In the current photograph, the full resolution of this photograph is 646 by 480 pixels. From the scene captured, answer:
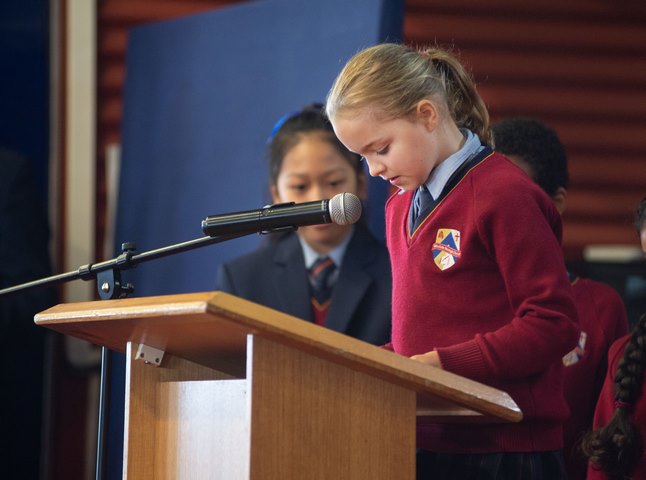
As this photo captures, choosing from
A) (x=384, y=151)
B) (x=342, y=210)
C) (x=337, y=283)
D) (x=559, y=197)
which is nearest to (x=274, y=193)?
(x=337, y=283)

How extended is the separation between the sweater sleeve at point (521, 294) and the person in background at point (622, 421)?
0.40 m

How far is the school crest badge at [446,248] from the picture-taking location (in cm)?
184

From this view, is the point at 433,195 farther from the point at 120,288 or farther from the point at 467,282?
the point at 120,288

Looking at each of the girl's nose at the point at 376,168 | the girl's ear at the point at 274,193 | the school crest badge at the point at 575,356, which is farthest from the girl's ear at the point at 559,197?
the girl's ear at the point at 274,193

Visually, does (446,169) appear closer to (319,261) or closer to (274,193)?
(319,261)

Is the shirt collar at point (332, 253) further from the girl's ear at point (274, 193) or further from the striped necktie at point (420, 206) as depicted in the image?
the striped necktie at point (420, 206)

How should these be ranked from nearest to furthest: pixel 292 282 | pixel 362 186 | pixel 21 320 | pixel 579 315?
pixel 579 315, pixel 292 282, pixel 362 186, pixel 21 320

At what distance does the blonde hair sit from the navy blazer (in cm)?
101

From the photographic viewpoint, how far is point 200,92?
14.0ft

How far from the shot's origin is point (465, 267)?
6.00 feet

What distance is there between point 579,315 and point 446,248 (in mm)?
722

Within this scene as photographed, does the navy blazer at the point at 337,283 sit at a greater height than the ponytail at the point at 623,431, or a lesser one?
greater

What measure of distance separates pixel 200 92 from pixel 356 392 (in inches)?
114

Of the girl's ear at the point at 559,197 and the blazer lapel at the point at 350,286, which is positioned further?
the blazer lapel at the point at 350,286
